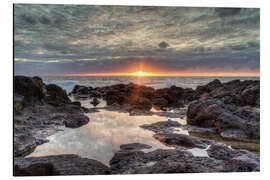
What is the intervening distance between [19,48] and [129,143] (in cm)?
416

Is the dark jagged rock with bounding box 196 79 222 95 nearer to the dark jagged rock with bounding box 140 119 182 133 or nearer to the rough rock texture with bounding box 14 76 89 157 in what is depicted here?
the dark jagged rock with bounding box 140 119 182 133

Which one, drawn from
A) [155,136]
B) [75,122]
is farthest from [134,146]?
A: [75,122]

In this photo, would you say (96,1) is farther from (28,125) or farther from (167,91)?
(167,91)

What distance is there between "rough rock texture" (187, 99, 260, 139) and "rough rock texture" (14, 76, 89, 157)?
4.71m

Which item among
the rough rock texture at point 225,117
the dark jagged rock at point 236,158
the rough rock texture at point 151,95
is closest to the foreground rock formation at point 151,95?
the rough rock texture at point 151,95

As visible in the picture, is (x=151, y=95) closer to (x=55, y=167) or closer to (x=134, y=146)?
(x=134, y=146)

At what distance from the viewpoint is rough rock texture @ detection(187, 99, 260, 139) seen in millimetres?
6242

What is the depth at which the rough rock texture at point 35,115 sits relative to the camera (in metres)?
5.28

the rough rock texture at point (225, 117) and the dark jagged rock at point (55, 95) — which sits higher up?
the dark jagged rock at point (55, 95)

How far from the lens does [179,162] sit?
14.5ft

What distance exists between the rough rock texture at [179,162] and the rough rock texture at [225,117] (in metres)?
1.54

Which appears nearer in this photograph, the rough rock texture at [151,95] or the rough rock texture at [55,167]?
the rough rock texture at [55,167]

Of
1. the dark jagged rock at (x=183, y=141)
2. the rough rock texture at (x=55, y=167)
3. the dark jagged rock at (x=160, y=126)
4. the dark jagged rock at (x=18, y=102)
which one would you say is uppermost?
the dark jagged rock at (x=18, y=102)

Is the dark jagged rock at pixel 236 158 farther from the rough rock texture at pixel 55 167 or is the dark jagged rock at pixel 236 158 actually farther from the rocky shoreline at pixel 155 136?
the rough rock texture at pixel 55 167
